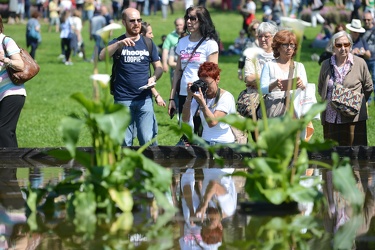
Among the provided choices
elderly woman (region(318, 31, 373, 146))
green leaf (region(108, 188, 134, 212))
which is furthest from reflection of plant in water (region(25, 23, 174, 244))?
elderly woman (region(318, 31, 373, 146))

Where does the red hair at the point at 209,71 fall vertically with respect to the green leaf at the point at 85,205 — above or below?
below

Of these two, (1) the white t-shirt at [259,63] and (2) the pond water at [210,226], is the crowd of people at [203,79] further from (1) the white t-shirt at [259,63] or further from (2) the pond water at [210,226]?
(2) the pond water at [210,226]

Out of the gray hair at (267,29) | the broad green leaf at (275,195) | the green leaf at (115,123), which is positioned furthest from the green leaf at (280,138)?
the gray hair at (267,29)

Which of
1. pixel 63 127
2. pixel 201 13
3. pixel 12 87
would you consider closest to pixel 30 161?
pixel 12 87

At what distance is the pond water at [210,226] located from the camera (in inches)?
235

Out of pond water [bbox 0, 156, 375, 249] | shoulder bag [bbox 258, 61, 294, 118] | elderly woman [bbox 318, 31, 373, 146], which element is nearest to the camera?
pond water [bbox 0, 156, 375, 249]

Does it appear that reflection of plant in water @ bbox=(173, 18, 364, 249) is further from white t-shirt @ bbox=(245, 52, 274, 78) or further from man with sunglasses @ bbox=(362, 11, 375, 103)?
man with sunglasses @ bbox=(362, 11, 375, 103)

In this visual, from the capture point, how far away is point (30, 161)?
966cm

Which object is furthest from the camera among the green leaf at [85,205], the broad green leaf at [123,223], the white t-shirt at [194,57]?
the white t-shirt at [194,57]

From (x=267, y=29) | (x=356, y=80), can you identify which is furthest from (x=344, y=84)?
(x=267, y=29)

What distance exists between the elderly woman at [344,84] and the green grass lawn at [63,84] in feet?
5.97

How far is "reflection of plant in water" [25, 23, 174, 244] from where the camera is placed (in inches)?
257

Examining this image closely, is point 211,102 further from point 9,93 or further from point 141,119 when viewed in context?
point 9,93

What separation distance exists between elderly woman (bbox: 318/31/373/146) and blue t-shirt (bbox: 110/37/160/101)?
1965 mm
